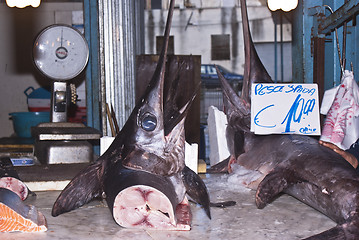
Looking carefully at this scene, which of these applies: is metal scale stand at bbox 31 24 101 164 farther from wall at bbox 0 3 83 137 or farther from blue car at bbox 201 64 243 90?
blue car at bbox 201 64 243 90

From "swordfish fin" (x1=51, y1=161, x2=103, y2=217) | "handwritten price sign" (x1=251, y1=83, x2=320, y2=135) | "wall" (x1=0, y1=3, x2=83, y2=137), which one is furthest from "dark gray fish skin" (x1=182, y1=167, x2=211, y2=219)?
"wall" (x1=0, y1=3, x2=83, y2=137)

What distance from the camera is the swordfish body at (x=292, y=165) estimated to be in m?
2.14

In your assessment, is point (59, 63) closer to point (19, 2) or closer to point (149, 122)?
point (19, 2)

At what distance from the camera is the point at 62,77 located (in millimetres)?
4934

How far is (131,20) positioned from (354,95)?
3.03 meters

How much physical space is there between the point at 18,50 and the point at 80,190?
970 cm

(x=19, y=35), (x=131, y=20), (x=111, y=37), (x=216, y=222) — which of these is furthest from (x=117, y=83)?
(x=19, y=35)

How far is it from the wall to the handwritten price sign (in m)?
9.21

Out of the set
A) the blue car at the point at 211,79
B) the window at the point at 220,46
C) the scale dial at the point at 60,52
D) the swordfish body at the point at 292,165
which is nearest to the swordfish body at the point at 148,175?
the swordfish body at the point at 292,165

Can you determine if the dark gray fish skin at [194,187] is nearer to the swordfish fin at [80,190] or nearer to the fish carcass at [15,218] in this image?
the swordfish fin at [80,190]

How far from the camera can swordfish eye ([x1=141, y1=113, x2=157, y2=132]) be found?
2404 millimetres

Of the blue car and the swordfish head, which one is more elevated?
the blue car

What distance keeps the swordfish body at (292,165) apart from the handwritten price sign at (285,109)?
0.32 feet

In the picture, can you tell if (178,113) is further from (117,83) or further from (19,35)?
(19,35)
